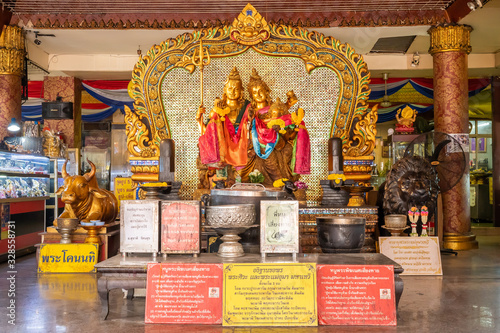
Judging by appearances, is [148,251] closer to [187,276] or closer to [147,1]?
[187,276]

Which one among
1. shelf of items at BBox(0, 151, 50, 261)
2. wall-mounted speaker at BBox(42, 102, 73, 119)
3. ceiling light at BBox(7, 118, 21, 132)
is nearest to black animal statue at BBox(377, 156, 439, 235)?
shelf of items at BBox(0, 151, 50, 261)

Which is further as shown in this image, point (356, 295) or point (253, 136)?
point (253, 136)

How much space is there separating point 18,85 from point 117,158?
4.80 meters

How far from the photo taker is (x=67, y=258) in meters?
5.17

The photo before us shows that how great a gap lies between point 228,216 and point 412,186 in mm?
3130

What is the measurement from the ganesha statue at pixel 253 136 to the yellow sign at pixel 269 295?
10.7 ft

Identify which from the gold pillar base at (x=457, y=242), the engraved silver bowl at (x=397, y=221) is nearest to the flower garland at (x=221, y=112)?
the engraved silver bowl at (x=397, y=221)

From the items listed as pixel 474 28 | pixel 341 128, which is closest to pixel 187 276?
pixel 341 128

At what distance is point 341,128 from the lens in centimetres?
661

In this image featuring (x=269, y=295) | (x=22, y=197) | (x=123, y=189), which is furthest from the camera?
(x=123, y=189)

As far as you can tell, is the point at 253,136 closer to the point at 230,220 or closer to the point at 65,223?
the point at 65,223

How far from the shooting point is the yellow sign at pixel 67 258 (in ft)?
16.9

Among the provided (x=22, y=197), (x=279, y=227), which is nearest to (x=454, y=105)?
(x=279, y=227)

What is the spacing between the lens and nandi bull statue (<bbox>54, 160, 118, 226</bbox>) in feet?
17.8
